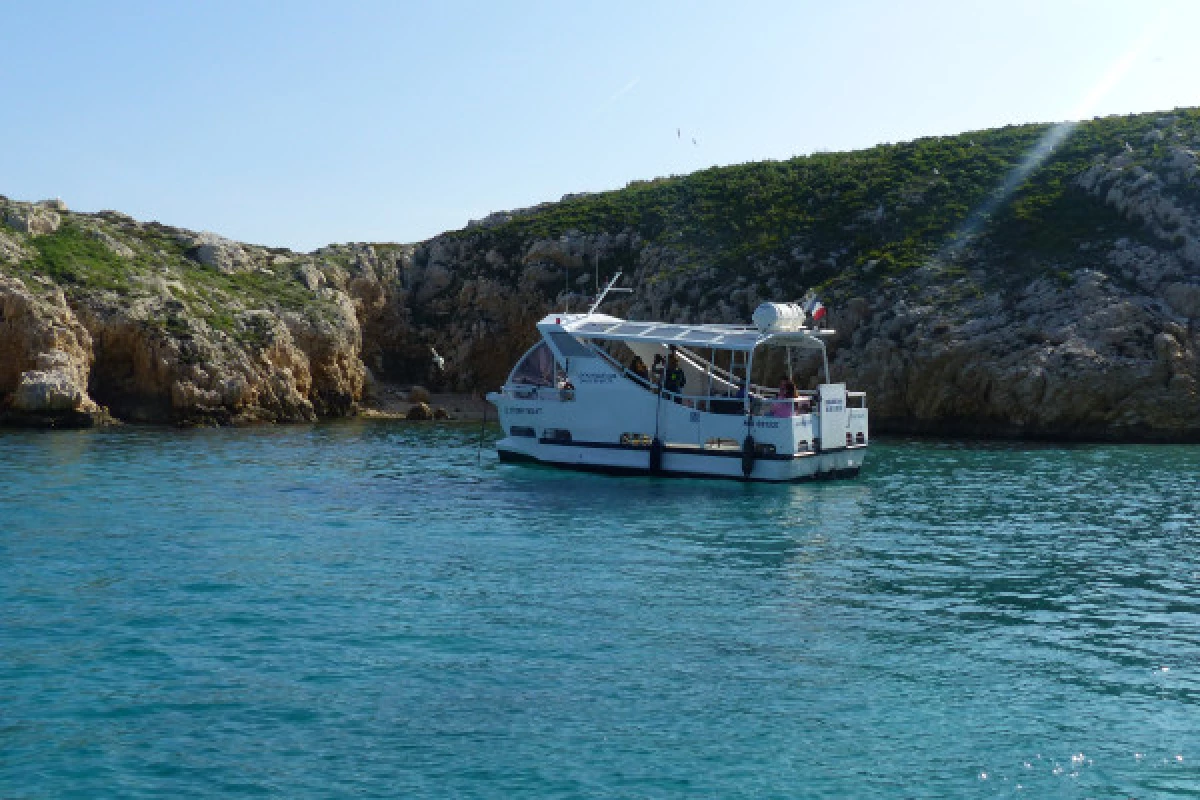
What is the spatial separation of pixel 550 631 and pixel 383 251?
6835 cm

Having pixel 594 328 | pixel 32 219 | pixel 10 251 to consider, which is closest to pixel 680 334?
pixel 594 328

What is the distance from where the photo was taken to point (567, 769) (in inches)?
428

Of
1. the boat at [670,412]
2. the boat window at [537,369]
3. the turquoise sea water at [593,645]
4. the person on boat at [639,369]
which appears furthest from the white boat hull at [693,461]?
the turquoise sea water at [593,645]

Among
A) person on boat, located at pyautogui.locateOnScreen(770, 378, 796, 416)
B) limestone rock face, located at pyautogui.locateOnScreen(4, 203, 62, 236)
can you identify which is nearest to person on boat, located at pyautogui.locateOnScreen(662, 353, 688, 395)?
person on boat, located at pyautogui.locateOnScreen(770, 378, 796, 416)

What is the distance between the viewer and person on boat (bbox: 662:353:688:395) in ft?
117

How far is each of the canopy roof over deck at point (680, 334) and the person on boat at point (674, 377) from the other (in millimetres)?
743

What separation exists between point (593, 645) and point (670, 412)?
794 inches

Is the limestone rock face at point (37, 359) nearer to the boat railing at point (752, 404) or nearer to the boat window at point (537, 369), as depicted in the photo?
the boat window at point (537, 369)

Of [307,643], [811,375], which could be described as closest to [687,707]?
[307,643]

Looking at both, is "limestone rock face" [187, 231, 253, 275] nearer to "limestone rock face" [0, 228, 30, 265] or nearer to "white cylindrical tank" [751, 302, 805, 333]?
"limestone rock face" [0, 228, 30, 265]

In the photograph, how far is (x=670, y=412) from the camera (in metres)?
35.0

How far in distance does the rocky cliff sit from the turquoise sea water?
20891mm

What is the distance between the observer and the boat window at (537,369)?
3694 cm

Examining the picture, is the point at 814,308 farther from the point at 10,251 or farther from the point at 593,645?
the point at 10,251
